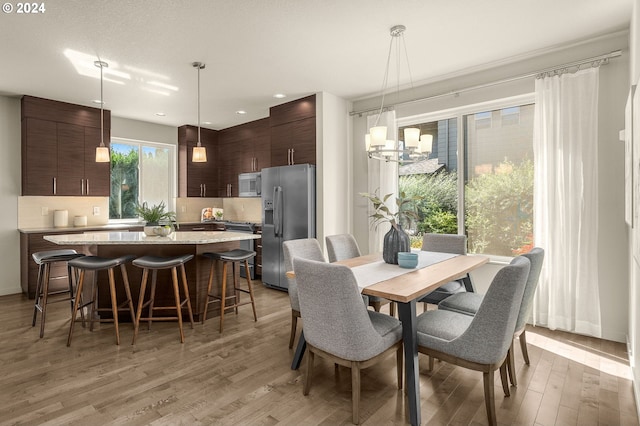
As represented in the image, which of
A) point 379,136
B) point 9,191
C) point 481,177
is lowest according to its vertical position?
point 9,191

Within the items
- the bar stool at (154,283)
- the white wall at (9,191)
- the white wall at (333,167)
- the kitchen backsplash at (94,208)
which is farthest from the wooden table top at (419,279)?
the white wall at (9,191)

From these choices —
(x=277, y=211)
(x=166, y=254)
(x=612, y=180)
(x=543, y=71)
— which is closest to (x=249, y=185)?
(x=277, y=211)

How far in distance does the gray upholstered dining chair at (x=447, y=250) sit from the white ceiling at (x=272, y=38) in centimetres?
186

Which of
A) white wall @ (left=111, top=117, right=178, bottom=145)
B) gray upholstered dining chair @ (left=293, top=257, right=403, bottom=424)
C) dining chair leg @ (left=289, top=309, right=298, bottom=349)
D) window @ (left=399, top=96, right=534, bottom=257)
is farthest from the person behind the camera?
white wall @ (left=111, top=117, right=178, bottom=145)

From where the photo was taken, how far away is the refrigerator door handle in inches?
194

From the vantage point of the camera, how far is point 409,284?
86.1 inches

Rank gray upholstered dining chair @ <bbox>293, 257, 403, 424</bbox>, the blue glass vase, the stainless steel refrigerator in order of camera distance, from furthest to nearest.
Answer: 1. the stainless steel refrigerator
2. the blue glass vase
3. gray upholstered dining chair @ <bbox>293, 257, 403, 424</bbox>

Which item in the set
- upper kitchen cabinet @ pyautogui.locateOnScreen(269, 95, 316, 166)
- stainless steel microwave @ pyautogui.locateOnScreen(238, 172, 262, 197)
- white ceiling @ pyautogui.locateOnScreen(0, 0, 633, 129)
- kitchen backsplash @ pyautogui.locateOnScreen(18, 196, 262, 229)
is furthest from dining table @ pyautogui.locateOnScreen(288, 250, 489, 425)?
kitchen backsplash @ pyautogui.locateOnScreen(18, 196, 262, 229)

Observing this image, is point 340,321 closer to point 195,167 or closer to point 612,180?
point 612,180

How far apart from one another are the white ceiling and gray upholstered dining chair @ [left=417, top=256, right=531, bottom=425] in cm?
212

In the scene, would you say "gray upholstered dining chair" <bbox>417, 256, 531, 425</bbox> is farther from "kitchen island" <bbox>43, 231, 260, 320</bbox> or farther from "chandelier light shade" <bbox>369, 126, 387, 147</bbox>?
"kitchen island" <bbox>43, 231, 260, 320</bbox>

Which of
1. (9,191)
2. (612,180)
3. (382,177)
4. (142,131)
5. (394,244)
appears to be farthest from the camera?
(142,131)

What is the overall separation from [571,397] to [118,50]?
4613 millimetres

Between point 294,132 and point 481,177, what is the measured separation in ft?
8.39
